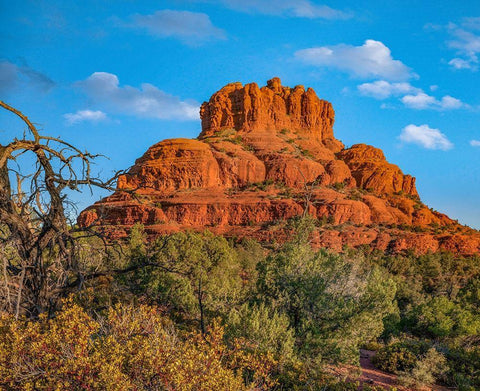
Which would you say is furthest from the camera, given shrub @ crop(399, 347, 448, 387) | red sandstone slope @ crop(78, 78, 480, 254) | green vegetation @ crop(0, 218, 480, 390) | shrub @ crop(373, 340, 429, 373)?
red sandstone slope @ crop(78, 78, 480, 254)

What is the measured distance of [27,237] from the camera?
15.1 ft

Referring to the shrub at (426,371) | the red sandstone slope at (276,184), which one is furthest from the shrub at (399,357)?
the red sandstone slope at (276,184)

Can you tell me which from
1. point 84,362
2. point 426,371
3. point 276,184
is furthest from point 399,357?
point 276,184

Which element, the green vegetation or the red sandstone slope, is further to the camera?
the red sandstone slope

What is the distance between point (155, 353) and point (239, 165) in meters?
63.1

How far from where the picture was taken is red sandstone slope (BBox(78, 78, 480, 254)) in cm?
5606

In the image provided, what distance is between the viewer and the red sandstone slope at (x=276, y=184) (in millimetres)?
56062

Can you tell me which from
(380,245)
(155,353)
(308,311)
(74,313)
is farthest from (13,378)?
(380,245)

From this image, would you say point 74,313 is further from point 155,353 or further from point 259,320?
point 259,320

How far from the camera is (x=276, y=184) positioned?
66500 mm

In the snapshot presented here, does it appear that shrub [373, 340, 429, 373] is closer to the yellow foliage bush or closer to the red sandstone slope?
the yellow foliage bush

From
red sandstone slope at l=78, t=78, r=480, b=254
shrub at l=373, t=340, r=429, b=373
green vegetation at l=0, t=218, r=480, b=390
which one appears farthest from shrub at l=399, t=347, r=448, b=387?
red sandstone slope at l=78, t=78, r=480, b=254

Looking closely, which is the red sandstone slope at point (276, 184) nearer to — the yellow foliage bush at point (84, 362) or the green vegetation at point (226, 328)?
the green vegetation at point (226, 328)

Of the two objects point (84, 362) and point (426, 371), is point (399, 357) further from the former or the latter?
point (84, 362)
